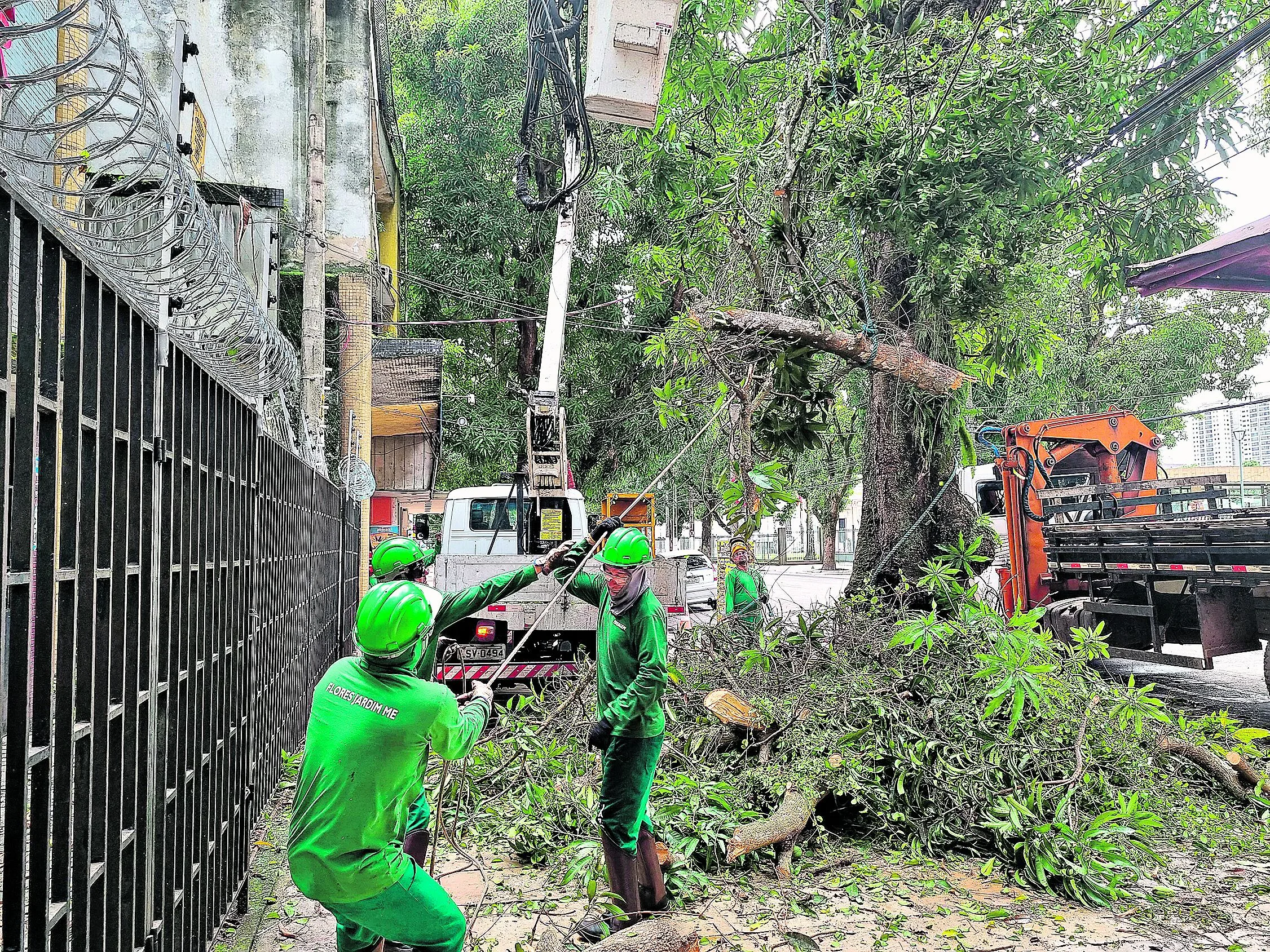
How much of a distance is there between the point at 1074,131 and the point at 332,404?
12.6 m

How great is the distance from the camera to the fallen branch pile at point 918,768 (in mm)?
5422

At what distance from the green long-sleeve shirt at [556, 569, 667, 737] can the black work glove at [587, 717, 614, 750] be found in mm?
23

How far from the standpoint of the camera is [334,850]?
292 cm

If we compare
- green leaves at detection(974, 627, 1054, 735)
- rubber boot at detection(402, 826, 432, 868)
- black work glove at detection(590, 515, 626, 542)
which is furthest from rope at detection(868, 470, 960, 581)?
rubber boot at detection(402, 826, 432, 868)

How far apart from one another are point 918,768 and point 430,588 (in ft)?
11.2

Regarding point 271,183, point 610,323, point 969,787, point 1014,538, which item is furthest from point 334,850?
point 610,323

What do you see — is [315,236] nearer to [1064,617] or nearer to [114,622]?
[114,622]

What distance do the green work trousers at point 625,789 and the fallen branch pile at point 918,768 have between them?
65 centimetres

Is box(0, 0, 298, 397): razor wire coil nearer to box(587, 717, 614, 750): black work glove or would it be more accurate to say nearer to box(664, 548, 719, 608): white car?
box(587, 717, 614, 750): black work glove

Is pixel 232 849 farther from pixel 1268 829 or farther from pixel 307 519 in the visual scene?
pixel 1268 829

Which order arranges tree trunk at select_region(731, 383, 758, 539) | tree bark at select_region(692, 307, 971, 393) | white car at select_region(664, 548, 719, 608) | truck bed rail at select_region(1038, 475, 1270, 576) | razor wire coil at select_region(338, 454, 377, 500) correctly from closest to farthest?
tree bark at select_region(692, 307, 971, 393), tree trunk at select_region(731, 383, 758, 539), truck bed rail at select_region(1038, 475, 1270, 576), razor wire coil at select_region(338, 454, 377, 500), white car at select_region(664, 548, 719, 608)

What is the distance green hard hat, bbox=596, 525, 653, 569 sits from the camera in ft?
15.5

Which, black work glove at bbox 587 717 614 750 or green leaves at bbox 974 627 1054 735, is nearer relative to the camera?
black work glove at bbox 587 717 614 750

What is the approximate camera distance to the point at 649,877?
4703 millimetres
